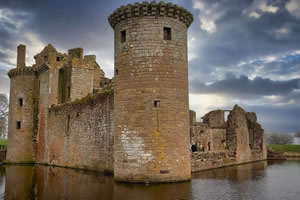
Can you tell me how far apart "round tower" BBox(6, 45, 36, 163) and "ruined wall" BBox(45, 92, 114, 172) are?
8.67 feet

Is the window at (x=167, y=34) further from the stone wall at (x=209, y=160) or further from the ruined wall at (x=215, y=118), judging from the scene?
the ruined wall at (x=215, y=118)

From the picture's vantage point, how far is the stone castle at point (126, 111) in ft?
45.8

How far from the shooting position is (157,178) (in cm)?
1349

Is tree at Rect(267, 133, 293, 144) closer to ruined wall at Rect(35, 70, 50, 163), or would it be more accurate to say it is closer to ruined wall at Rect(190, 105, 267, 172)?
ruined wall at Rect(190, 105, 267, 172)

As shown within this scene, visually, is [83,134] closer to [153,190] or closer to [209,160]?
[209,160]

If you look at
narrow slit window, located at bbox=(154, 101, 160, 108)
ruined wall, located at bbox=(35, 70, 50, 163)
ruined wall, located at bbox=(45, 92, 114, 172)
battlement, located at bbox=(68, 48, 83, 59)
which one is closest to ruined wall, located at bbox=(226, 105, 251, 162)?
ruined wall, located at bbox=(45, 92, 114, 172)

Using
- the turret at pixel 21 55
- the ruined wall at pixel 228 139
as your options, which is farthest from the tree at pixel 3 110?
the ruined wall at pixel 228 139

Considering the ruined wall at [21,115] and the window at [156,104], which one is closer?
the window at [156,104]

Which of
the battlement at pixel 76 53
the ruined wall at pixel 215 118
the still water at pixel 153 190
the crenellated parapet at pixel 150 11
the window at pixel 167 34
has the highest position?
the battlement at pixel 76 53

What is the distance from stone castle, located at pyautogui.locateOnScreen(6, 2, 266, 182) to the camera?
13945 millimetres

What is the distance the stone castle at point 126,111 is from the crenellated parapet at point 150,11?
0.15 ft

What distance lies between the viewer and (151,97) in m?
14.0

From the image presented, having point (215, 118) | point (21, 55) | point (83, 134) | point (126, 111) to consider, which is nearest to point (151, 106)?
point (126, 111)

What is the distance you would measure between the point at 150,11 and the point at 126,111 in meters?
4.73
